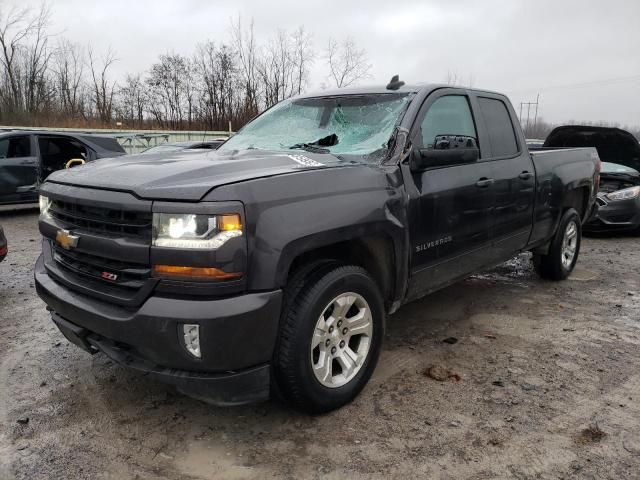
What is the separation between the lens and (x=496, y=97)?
14.5ft

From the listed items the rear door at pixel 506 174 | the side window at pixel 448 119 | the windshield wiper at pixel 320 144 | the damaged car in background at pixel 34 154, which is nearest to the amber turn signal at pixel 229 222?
the windshield wiper at pixel 320 144

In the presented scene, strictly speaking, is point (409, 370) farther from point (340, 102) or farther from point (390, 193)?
point (340, 102)

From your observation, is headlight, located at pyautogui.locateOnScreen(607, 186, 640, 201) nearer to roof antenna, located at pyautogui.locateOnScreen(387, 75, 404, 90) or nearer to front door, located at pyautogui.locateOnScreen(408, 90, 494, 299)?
front door, located at pyautogui.locateOnScreen(408, 90, 494, 299)

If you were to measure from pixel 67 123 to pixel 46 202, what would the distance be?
95.6ft

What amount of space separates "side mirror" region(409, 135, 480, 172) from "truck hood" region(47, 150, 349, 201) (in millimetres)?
502

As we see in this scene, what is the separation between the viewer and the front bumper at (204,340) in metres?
2.21

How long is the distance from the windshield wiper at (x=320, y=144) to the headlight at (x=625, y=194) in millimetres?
6376

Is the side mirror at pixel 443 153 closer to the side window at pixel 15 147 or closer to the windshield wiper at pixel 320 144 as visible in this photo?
the windshield wiper at pixel 320 144

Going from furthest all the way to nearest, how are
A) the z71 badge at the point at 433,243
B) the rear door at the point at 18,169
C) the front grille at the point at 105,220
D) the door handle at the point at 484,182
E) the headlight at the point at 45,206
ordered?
the rear door at the point at 18,169
the door handle at the point at 484,182
the z71 badge at the point at 433,243
the headlight at the point at 45,206
the front grille at the point at 105,220

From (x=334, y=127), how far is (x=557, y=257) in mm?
3059

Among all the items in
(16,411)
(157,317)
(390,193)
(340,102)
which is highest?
(340,102)

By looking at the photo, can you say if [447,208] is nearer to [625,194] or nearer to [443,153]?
[443,153]

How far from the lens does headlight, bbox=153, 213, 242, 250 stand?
2195 mm

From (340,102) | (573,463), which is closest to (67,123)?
(340,102)
